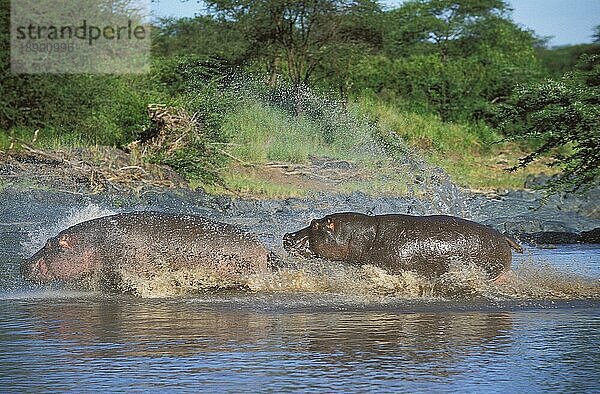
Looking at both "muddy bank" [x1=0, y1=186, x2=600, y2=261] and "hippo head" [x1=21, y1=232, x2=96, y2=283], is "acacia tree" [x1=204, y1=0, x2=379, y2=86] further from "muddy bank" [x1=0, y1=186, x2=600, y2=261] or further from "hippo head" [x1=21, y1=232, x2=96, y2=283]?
"hippo head" [x1=21, y1=232, x2=96, y2=283]

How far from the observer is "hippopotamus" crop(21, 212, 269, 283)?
816 centimetres

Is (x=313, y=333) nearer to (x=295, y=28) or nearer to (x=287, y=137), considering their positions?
(x=287, y=137)

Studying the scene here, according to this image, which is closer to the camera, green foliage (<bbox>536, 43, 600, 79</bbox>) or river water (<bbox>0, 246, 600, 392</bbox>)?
river water (<bbox>0, 246, 600, 392</bbox>)

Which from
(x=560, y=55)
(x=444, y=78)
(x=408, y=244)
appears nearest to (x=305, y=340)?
(x=408, y=244)

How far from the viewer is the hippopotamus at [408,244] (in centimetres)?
805

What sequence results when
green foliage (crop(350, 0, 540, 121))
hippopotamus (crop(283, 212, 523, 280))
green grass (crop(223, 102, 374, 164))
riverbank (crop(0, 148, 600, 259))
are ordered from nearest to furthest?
hippopotamus (crop(283, 212, 523, 280)), riverbank (crop(0, 148, 600, 259)), green grass (crop(223, 102, 374, 164)), green foliage (crop(350, 0, 540, 121))

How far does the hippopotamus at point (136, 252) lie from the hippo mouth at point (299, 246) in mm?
187

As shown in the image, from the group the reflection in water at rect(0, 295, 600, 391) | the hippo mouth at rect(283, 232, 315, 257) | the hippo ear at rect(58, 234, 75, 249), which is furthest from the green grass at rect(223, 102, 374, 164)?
the reflection in water at rect(0, 295, 600, 391)

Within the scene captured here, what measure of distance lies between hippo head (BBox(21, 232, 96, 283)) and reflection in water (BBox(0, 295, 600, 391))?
985 millimetres

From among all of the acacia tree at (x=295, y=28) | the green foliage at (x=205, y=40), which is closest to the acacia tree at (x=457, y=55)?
the acacia tree at (x=295, y=28)

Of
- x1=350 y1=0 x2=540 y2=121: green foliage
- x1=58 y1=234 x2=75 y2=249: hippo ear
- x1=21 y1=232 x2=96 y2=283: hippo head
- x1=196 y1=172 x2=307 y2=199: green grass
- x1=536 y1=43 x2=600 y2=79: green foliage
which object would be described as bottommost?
x1=21 y1=232 x2=96 y2=283: hippo head

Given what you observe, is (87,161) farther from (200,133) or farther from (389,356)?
(389,356)

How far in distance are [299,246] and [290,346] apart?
9.79 ft

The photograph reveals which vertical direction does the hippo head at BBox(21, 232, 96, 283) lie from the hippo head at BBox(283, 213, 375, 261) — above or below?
below
